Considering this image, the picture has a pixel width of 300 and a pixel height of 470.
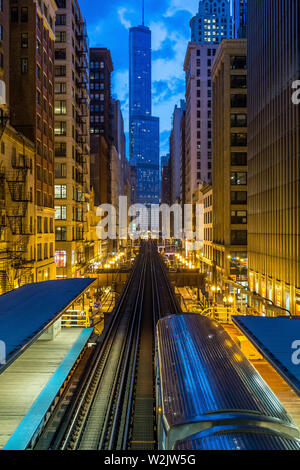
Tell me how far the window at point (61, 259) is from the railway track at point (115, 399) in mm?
27108

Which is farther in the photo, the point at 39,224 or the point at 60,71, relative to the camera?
the point at 60,71

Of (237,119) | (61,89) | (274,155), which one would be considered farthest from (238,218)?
(61,89)

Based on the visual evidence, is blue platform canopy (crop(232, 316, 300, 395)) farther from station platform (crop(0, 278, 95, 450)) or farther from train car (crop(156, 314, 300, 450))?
station platform (crop(0, 278, 95, 450))

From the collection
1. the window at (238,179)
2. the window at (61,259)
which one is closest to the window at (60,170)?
the window at (61,259)

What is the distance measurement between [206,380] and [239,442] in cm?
275

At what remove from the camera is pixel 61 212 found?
5459cm

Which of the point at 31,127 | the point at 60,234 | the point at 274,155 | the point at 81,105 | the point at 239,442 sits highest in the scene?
the point at 81,105

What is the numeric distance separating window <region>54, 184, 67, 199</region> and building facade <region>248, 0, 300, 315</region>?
30.1 m

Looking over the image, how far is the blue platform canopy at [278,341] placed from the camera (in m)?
10.4

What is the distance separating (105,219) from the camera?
102562 millimetres

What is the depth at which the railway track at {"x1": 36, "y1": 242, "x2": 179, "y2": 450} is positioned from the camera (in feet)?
38.9

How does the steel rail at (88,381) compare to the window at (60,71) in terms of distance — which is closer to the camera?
the steel rail at (88,381)

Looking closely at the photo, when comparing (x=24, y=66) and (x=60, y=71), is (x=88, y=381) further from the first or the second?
(x=60, y=71)

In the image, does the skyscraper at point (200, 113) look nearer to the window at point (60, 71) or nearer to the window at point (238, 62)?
the window at point (238, 62)
